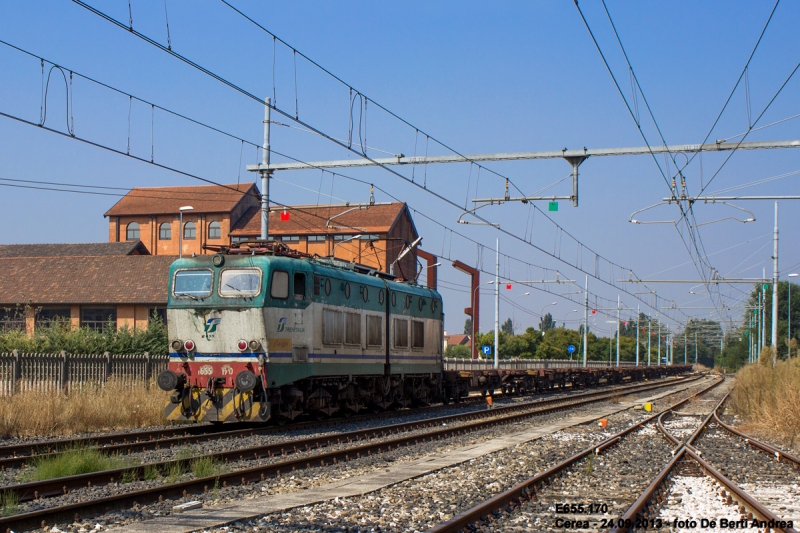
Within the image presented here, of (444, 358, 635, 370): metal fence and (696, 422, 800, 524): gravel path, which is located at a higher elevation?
(696, 422, 800, 524): gravel path

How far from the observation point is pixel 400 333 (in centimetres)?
2422

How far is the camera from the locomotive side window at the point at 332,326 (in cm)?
1934

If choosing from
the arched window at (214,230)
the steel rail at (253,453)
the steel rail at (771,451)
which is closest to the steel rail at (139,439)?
the steel rail at (253,453)

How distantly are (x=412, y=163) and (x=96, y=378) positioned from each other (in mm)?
10667

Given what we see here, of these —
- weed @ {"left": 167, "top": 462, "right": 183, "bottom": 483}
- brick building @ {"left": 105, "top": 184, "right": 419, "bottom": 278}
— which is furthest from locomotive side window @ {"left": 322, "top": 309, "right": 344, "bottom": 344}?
brick building @ {"left": 105, "top": 184, "right": 419, "bottom": 278}

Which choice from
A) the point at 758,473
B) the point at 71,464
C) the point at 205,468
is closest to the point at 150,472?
the point at 205,468

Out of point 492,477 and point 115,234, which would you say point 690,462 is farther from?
point 115,234

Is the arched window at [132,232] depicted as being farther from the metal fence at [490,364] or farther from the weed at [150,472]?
the weed at [150,472]

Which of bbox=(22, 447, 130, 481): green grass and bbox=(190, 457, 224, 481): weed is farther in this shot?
bbox=(190, 457, 224, 481): weed

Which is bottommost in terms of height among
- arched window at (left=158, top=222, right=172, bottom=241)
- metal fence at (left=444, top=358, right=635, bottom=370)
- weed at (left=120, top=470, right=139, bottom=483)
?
metal fence at (left=444, top=358, right=635, bottom=370)

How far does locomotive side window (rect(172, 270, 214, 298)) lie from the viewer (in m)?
17.9

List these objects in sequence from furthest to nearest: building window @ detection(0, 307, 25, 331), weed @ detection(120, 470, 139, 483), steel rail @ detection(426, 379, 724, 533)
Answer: building window @ detection(0, 307, 25, 331) → weed @ detection(120, 470, 139, 483) → steel rail @ detection(426, 379, 724, 533)

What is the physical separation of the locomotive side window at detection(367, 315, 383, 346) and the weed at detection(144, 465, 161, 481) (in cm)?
1074

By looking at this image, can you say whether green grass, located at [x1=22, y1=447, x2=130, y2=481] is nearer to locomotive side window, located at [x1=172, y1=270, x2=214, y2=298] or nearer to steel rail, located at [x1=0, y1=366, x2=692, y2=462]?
steel rail, located at [x1=0, y1=366, x2=692, y2=462]
